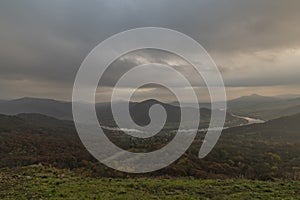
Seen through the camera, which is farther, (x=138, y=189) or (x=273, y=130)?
(x=273, y=130)

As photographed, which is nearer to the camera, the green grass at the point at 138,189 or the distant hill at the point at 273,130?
the green grass at the point at 138,189

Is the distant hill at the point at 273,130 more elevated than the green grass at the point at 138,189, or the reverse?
the green grass at the point at 138,189

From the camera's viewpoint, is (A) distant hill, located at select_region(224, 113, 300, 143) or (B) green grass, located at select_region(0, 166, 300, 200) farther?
(A) distant hill, located at select_region(224, 113, 300, 143)

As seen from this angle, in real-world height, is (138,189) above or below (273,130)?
above

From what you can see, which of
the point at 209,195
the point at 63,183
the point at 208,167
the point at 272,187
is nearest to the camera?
the point at 209,195

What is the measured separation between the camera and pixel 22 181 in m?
18.3

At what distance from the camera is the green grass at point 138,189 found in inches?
567

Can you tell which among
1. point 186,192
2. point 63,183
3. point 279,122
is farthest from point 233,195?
point 279,122

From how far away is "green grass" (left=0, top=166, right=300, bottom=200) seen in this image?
14406 mm

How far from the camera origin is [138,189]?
639 inches

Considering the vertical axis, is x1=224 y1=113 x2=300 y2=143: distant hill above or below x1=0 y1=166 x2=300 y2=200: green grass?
below

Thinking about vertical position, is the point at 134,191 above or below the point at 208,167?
above

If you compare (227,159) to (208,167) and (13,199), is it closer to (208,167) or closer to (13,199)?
(208,167)

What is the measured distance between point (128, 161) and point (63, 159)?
12.2 meters
